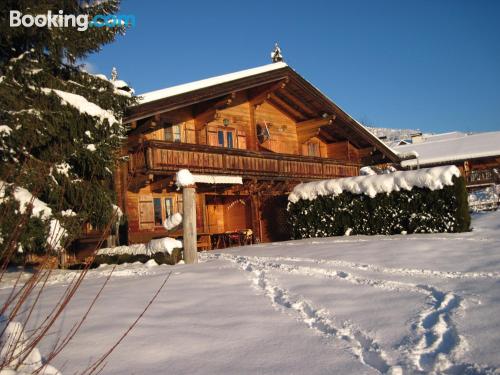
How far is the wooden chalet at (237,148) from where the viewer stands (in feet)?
50.8

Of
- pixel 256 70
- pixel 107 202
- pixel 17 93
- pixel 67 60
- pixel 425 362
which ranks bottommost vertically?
pixel 425 362

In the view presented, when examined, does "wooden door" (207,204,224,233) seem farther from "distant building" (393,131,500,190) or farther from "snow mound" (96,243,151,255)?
"distant building" (393,131,500,190)

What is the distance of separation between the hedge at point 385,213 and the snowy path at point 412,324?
6.10 meters

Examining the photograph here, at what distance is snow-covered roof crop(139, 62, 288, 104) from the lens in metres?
14.8

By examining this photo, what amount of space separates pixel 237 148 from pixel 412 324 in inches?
568

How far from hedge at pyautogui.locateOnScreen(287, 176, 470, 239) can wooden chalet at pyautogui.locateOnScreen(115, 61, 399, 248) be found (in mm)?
3239

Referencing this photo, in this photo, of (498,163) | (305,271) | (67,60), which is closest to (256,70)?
(67,60)

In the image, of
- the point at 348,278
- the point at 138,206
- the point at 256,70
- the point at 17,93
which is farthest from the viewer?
the point at 256,70

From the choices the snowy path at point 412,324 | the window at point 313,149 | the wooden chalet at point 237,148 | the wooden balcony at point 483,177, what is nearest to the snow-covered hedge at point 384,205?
the wooden chalet at point 237,148

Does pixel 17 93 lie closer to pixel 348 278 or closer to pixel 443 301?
pixel 348 278

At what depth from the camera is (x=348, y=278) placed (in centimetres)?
752

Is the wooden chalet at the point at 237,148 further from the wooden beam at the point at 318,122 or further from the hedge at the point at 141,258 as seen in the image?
the hedge at the point at 141,258

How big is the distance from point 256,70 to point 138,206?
7.25 m

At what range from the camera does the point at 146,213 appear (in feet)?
54.9
